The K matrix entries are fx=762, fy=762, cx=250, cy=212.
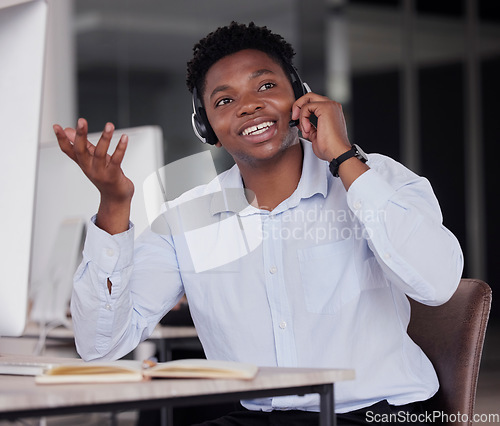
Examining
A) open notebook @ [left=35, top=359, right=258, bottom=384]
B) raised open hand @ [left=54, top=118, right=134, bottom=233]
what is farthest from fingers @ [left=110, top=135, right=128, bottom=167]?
→ open notebook @ [left=35, top=359, right=258, bottom=384]

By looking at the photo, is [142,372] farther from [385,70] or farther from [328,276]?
[385,70]

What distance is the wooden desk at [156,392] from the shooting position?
919mm

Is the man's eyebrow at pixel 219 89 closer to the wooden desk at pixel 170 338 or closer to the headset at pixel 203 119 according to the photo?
the headset at pixel 203 119

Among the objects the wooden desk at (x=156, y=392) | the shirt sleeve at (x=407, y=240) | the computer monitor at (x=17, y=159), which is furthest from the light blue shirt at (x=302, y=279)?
the wooden desk at (x=156, y=392)

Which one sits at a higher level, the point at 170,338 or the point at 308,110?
the point at 308,110

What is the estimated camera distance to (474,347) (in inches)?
58.5

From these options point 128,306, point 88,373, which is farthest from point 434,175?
point 88,373

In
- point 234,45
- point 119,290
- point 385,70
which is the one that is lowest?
point 119,290

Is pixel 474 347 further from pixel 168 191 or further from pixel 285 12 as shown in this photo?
pixel 285 12

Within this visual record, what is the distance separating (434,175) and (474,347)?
15.8 feet

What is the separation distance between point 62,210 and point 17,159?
121 centimetres

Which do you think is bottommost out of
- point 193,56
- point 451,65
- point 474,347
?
point 474,347

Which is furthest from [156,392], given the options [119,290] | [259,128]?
[259,128]

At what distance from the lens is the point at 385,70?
6.11 metres
